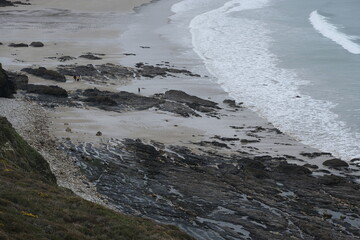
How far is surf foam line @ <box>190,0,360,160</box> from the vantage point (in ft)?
101

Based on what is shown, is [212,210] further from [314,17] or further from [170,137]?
[314,17]

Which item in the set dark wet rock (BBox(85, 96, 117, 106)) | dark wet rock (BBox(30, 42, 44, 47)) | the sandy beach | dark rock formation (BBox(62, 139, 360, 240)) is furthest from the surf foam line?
dark wet rock (BBox(30, 42, 44, 47))

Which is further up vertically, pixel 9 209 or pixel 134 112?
pixel 9 209

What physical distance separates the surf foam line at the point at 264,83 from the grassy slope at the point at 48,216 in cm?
1535

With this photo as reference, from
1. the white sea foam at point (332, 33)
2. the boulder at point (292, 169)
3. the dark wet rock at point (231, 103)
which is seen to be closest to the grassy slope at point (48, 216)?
the boulder at point (292, 169)

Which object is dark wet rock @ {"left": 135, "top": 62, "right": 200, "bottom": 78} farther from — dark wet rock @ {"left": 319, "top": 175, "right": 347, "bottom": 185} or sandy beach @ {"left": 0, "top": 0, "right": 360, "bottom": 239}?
dark wet rock @ {"left": 319, "top": 175, "right": 347, "bottom": 185}

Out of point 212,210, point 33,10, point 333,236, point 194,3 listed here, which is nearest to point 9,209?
point 212,210

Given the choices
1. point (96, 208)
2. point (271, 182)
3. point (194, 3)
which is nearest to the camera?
point (96, 208)

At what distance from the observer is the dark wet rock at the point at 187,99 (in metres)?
35.1

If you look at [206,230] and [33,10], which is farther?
[33,10]

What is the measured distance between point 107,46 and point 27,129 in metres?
27.1

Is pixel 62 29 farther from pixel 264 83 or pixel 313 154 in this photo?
pixel 313 154

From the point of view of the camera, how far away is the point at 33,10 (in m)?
72.9

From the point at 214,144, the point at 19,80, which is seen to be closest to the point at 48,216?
the point at 214,144
